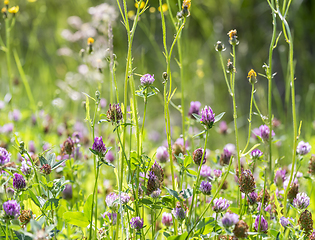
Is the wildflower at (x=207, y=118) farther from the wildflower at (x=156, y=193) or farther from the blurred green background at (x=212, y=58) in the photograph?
the blurred green background at (x=212, y=58)

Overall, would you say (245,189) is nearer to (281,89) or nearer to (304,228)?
(304,228)

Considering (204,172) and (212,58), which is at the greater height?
(212,58)

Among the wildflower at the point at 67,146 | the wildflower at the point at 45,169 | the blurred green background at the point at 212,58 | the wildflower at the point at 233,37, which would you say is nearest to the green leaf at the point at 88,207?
the wildflower at the point at 45,169

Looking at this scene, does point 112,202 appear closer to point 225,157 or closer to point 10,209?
point 10,209

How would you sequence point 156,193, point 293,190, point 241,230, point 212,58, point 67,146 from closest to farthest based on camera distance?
point 241,230, point 156,193, point 293,190, point 67,146, point 212,58

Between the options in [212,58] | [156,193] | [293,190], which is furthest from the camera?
[212,58]

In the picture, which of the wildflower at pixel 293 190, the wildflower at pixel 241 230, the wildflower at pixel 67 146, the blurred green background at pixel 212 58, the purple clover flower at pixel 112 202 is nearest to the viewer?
the wildflower at pixel 241 230

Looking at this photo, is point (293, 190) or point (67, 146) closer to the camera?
point (293, 190)

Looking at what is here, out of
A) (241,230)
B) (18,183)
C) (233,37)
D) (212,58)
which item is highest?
(212,58)

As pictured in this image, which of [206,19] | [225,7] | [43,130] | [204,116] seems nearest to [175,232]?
[204,116]

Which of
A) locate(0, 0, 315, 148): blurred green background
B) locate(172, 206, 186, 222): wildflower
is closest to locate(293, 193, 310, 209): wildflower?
locate(172, 206, 186, 222): wildflower

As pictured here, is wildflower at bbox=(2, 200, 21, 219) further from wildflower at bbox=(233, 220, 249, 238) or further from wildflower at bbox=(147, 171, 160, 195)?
wildflower at bbox=(233, 220, 249, 238)

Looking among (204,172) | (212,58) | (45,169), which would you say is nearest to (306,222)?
(204,172)

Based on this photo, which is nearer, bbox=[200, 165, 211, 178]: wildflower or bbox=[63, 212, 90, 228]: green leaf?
bbox=[63, 212, 90, 228]: green leaf
